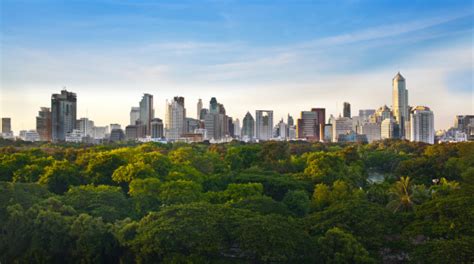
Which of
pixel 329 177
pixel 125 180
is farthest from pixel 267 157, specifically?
pixel 125 180

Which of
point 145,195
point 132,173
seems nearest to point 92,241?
point 145,195

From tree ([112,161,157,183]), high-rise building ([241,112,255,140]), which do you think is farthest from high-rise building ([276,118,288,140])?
tree ([112,161,157,183])

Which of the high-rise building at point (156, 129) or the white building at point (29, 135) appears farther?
the high-rise building at point (156, 129)

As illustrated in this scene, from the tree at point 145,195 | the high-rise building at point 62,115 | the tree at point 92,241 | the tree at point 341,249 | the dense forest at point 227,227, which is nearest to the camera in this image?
the tree at point 341,249

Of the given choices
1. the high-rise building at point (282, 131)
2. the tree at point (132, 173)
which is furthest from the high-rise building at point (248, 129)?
the tree at point (132, 173)

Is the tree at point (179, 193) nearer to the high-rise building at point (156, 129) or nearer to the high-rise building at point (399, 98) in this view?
the high-rise building at point (156, 129)
